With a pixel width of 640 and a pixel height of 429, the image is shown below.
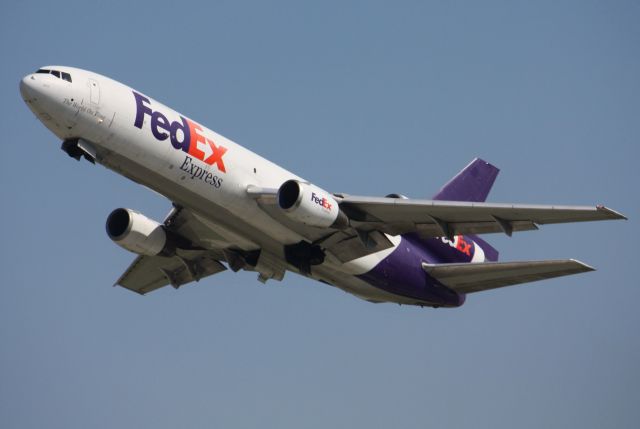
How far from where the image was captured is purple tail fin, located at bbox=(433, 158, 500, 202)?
45.0 meters

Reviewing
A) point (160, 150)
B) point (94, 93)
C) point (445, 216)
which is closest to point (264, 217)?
point (160, 150)

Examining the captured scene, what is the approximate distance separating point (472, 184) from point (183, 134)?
14.6m

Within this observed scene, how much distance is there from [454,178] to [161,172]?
46.5ft

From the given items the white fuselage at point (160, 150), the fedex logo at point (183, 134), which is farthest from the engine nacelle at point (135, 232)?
the fedex logo at point (183, 134)

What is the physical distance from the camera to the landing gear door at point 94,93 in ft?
114

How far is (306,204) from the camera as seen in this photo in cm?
3609

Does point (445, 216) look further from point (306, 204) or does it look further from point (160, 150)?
point (160, 150)

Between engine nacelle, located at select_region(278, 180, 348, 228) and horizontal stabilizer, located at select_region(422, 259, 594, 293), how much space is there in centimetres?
665

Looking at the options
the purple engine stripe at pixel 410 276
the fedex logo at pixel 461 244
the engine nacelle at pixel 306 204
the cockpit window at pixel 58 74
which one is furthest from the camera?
the fedex logo at pixel 461 244

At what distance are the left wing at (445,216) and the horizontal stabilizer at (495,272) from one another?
9.26 ft

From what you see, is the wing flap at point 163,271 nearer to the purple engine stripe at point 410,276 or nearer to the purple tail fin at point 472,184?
the purple engine stripe at point 410,276

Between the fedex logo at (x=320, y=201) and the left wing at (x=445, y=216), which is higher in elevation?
the left wing at (x=445, y=216)

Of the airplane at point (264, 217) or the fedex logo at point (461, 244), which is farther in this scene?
the fedex logo at point (461, 244)

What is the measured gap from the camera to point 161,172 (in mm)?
35812
